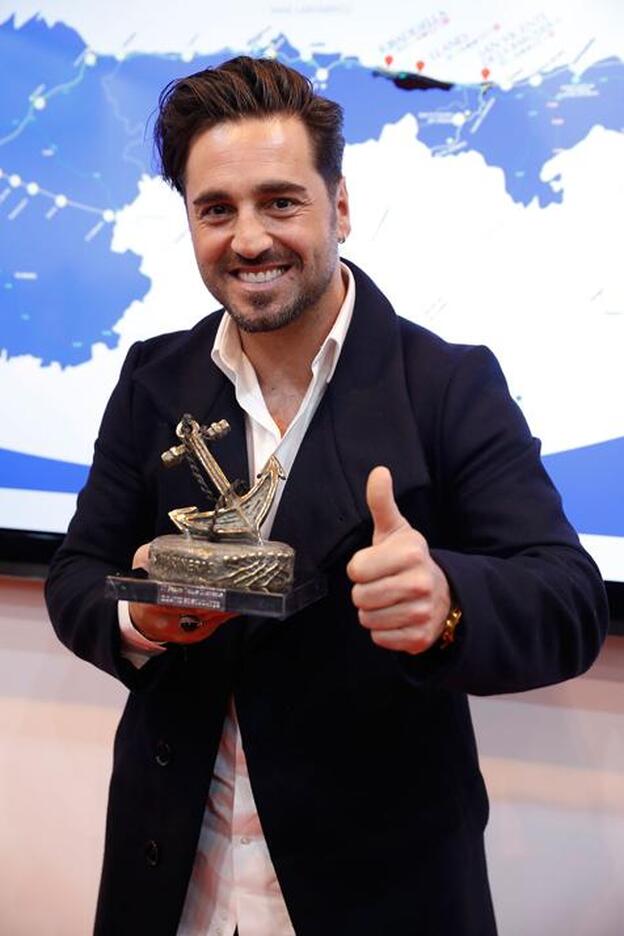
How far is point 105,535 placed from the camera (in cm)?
116

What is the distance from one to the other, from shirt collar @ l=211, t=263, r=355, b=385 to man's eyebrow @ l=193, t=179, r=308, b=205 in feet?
0.44

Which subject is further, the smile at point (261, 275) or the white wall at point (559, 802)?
the white wall at point (559, 802)

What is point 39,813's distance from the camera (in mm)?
1907

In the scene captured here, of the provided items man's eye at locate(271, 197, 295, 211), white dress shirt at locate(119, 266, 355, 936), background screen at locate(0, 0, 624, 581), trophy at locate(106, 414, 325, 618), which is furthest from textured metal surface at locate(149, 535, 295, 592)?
background screen at locate(0, 0, 624, 581)

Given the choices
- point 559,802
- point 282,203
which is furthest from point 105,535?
point 559,802

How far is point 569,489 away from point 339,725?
69 centimetres

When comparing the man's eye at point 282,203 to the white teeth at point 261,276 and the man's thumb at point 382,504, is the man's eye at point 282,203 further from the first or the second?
the man's thumb at point 382,504

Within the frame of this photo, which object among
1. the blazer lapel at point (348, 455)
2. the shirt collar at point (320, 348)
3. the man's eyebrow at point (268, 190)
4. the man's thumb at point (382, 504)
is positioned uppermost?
the man's eyebrow at point (268, 190)

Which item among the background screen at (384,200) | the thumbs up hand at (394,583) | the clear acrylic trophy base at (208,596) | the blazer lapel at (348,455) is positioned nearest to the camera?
the thumbs up hand at (394,583)

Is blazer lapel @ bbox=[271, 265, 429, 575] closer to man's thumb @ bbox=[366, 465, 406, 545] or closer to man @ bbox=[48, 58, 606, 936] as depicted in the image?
man @ bbox=[48, 58, 606, 936]

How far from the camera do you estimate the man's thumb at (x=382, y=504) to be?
815 mm

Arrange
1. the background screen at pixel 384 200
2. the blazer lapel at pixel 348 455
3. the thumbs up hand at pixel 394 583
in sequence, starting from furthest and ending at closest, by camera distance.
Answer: the background screen at pixel 384 200
the blazer lapel at pixel 348 455
the thumbs up hand at pixel 394 583

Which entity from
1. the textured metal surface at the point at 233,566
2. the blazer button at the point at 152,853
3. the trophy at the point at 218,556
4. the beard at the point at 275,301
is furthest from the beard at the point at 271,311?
the blazer button at the point at 152,853

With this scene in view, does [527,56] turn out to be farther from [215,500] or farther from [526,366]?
[215,500]
